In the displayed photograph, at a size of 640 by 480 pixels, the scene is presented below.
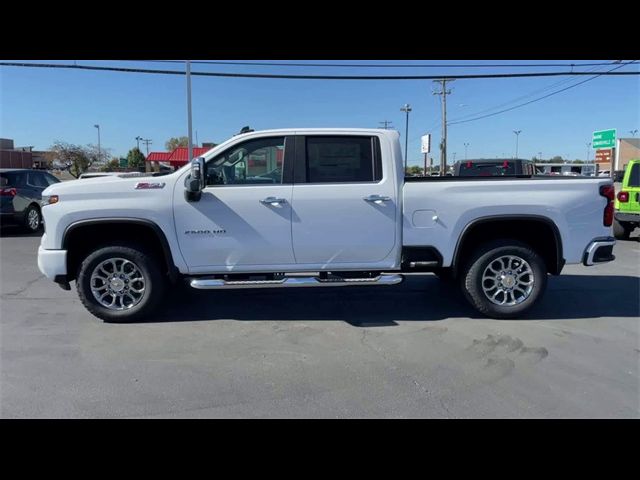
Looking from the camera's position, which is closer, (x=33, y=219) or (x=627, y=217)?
(x=627, y=217)

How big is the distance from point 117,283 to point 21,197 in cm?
930

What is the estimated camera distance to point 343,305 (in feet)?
18.8

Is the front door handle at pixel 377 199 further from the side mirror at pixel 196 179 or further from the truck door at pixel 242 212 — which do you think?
the side mirror at pixel 196 179

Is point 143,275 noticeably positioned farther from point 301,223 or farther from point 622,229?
point 622,229

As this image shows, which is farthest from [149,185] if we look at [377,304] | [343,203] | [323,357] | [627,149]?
[627,149]

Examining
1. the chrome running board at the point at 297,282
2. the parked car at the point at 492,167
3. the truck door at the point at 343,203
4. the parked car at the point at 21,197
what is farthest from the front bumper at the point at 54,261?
the parked car at the point at 492,167

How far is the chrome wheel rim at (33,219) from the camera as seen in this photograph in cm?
1232

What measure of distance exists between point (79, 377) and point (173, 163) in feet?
97.7

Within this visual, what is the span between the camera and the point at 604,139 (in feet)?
62.6

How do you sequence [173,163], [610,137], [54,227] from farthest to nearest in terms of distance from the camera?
[173,163] → [610,137] → [54,227]

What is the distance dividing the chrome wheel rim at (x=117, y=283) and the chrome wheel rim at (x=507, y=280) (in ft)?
13.1
